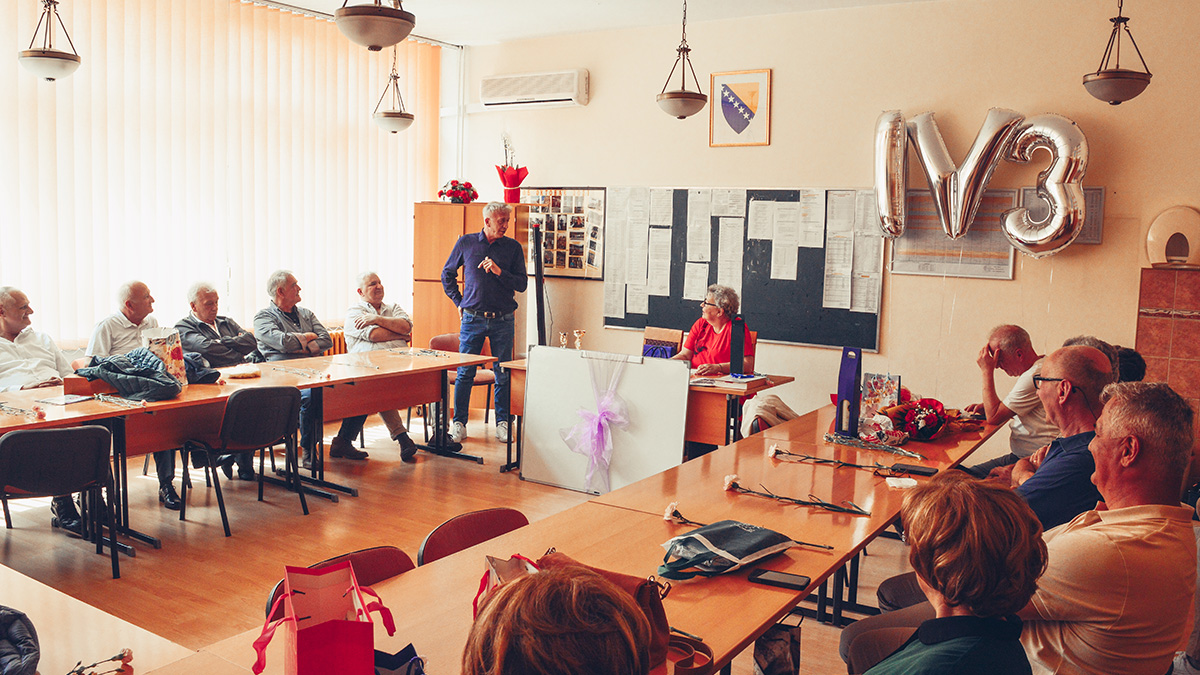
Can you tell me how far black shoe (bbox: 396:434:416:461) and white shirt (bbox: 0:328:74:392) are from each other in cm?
221

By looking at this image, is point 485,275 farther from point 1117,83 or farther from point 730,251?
point 1117,83

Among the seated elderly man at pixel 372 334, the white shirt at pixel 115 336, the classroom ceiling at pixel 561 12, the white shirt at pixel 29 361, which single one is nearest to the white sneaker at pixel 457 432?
the seated elderly man at pixel 372 334

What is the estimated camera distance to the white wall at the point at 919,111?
585 cm

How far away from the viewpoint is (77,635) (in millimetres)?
2057

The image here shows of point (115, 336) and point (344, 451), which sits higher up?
point (115, 336)

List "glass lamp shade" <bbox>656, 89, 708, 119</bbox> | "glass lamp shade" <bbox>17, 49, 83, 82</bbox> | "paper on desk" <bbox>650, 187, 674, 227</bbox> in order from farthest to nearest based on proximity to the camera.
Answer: "paper on desk" <bbox>650, 187, 674, 227</bbox>, "glass lamp shade" <bbox>656, 89, 708, 119</bbox>, "glass lamp shade" <bbox>17, 49, 83, 82</bbox>

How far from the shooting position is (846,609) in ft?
13.2

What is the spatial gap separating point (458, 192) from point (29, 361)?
12.9 feet

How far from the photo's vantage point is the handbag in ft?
7.59

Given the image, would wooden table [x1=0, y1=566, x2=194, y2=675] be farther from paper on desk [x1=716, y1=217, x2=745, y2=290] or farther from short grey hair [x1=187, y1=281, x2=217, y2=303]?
paper on desk [x1=716, y1=217, x2=745, y2=290]

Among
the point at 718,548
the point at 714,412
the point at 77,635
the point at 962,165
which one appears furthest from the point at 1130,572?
the point at 962,165

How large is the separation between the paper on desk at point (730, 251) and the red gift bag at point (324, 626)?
5955mm

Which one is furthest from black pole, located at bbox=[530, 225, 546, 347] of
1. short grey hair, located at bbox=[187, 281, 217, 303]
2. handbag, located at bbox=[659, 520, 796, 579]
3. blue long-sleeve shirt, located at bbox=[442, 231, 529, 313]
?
handbag, located at bbox=[659, 520, 796, 579]

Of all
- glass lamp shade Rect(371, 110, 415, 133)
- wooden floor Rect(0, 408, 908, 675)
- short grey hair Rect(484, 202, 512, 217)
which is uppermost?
glass lamp shade Rect(371, 110, 415, 133)
